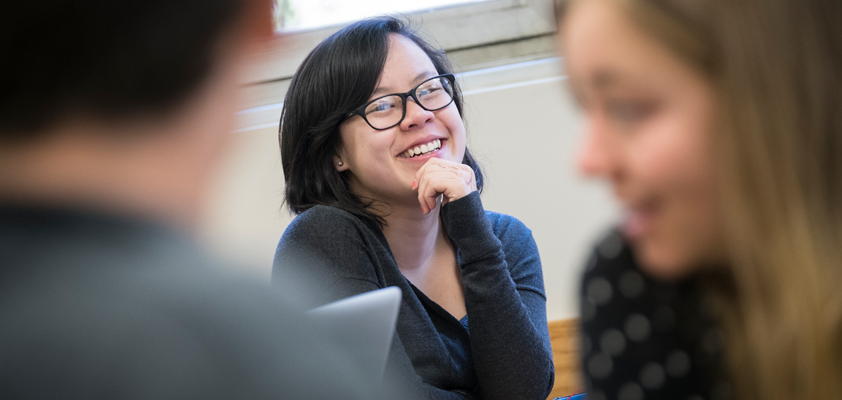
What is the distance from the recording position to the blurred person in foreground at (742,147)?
49 cm

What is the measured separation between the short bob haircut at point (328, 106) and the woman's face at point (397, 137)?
25 millimetres

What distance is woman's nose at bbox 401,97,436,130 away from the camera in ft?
4.76

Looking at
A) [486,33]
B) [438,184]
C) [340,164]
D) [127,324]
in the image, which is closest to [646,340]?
[127,324]

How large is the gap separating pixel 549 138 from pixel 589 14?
5.54 feet

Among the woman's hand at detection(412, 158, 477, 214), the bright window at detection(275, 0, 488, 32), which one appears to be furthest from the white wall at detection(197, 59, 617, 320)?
the woman's hand at detection(412, 158, 477, 214)

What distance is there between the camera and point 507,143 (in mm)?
2223

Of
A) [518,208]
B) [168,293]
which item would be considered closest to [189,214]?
[168,293]

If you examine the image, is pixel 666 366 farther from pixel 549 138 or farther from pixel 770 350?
pixel 549 138

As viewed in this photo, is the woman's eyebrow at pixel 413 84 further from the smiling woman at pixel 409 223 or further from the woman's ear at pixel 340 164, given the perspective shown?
the woman's ear at pixel 340 164

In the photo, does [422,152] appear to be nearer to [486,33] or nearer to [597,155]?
[597,155]

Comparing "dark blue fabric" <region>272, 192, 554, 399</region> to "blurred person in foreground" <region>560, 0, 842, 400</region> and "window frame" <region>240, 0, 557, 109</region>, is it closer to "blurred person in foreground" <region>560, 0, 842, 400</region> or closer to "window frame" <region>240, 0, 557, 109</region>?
"blurred person in foreground" <region>560, 0, 842, 400</region>

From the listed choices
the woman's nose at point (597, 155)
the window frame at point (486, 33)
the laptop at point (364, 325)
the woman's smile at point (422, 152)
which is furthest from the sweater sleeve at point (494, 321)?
the window frame at point (486, 33)

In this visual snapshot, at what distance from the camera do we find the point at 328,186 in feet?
4.97

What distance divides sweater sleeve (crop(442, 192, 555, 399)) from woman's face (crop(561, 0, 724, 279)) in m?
0.76
